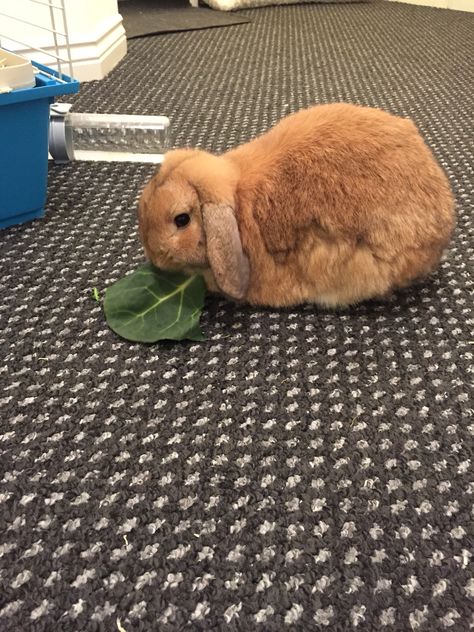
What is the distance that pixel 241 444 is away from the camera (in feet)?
2.30

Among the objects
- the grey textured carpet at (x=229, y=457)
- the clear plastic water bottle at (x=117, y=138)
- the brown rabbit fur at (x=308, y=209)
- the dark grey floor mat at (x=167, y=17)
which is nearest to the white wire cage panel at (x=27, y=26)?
the clear plastic water bottle at (x=117, y=138)

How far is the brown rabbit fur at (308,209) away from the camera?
80 cm

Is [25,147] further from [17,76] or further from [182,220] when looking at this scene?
[182,220]

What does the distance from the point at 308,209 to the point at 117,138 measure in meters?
0.76

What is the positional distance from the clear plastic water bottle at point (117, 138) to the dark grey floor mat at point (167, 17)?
1204 millimetres

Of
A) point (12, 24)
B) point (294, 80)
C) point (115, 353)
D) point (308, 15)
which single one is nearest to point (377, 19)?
point (308, 15)

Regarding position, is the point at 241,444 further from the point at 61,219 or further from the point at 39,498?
the point at 61,219

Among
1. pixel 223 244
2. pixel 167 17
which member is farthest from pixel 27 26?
pixel 223 244

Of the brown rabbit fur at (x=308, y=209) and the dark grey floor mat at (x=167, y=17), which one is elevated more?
the brown rabbit fur at (x=308, y=209)

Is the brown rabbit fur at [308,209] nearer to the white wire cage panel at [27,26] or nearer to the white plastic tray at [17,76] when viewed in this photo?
the white plastic tray at [17,76]

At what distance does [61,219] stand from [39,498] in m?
0.64

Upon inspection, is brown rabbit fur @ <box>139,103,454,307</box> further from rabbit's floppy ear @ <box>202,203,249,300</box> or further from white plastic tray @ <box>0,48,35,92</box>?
white plastic tray @ <box>0,48,35,92</box>

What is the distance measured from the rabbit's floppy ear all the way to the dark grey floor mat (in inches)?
75.7

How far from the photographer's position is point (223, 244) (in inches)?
31.3
